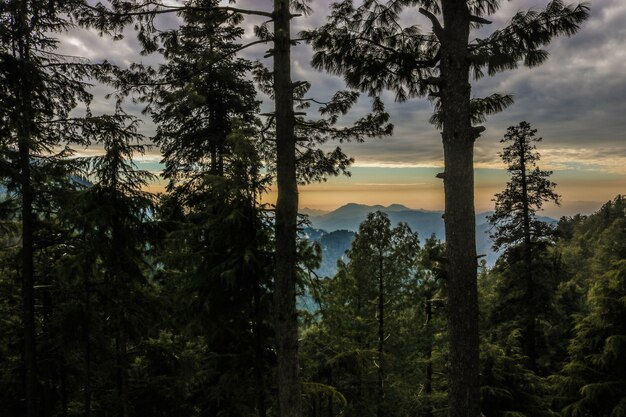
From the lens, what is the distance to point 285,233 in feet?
21.2

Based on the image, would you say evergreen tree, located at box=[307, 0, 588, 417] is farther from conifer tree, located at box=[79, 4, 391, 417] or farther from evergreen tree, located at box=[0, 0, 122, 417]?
evergreen tree, located at box=[0, 0, 122, 417]

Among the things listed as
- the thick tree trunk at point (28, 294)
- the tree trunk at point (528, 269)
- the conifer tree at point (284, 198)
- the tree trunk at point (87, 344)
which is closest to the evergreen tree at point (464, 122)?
the conifer tree at point (284, 198)

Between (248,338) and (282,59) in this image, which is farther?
(248,338)

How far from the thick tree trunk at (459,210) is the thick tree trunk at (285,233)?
253 centimetres

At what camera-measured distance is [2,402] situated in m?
12.3

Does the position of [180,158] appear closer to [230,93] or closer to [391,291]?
[230,93]

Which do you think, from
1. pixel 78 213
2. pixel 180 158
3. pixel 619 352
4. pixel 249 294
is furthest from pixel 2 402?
pixel 619 352

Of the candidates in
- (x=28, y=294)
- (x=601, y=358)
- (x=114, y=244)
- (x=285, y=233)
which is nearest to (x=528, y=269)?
(x=601, y=358)

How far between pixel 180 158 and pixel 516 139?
15.5m

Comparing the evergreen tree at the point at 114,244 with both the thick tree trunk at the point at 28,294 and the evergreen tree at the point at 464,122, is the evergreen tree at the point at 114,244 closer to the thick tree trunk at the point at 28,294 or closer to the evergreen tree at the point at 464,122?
the thick tree trunk at the point at 28,294

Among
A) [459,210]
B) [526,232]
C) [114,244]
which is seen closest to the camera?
[459,210]

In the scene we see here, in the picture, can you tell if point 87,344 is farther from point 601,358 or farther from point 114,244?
point 601,358

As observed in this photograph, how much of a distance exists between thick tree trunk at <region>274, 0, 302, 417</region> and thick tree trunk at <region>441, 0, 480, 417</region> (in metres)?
2.53

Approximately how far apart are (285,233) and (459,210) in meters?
2.83
